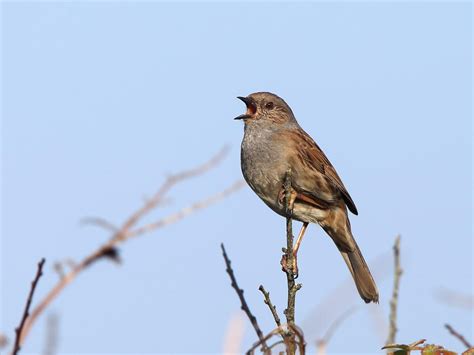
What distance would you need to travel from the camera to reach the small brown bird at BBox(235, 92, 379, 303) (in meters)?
5.88

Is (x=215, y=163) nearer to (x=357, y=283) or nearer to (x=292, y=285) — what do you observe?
(x=292, y=285)

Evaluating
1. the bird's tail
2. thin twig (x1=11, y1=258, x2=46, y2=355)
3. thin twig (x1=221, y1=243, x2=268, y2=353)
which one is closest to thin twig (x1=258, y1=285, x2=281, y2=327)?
thin twig (x1=221, y1=243, x2=268, y2=353)

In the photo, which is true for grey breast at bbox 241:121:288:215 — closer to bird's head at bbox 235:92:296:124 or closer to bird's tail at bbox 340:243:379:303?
bird's head at bbox 235:92:296:124

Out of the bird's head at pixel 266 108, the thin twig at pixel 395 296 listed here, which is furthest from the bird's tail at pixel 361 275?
the thin twig at pixel 395 296

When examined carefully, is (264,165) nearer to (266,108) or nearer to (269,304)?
(266,108)

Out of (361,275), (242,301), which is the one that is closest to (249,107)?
(361,275)

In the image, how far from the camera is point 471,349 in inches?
75.9

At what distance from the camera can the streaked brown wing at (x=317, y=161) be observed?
6188 mm

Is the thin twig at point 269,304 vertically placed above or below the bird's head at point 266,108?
below

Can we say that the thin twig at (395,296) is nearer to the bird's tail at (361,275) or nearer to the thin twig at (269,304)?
the thin twig at (269,304)

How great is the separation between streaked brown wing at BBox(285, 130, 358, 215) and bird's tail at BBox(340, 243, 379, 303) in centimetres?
51

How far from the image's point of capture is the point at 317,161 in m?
6.27

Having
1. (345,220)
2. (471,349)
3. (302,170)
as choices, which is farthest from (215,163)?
(345,220)

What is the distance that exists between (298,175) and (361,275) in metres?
1.13
